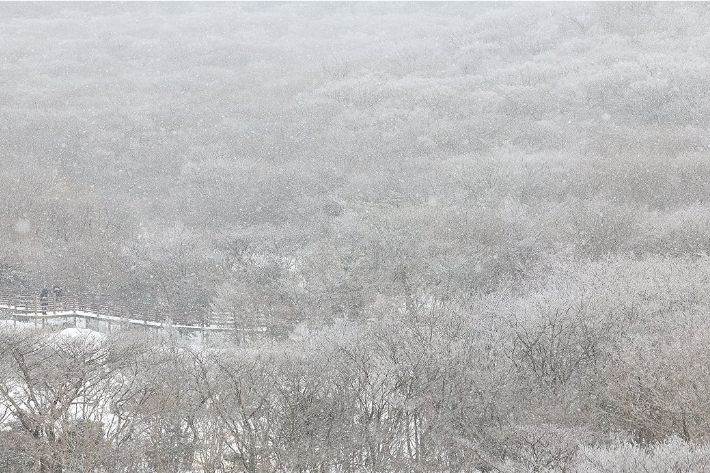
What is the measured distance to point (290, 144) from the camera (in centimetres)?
5269

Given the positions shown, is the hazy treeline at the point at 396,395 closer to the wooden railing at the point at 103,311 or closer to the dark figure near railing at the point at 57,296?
the wooden railing at the point at 103,311

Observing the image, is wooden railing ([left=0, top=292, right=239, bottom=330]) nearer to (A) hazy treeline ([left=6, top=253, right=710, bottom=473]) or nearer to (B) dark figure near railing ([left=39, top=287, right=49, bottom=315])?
(B) dark figure near railing ([left=39, top=287, right=49, bottom=315])

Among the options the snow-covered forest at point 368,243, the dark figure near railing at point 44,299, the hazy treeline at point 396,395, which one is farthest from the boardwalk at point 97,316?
the hazy treeline at point 396,395

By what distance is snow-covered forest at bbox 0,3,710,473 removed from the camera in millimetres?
17984

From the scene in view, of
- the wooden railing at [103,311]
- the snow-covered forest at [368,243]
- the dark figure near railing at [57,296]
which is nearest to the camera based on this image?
the snow-covered forest at [368,243]

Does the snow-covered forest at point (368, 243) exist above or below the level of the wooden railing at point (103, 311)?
above

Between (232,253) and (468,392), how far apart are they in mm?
17801

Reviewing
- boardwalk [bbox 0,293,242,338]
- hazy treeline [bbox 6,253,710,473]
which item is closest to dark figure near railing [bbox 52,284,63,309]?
boardwalk [bbox 0,293,242,338]

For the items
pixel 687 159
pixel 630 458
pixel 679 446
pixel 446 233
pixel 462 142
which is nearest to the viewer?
pixel 630 458

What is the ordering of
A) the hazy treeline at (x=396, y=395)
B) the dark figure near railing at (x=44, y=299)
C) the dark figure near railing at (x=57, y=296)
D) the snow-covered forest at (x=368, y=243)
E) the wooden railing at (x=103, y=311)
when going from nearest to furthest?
the hazy treeline at (x=396, y=395)
the snow-covered forest at (x=368, y=243)
the wooden railing at (x=103, y=311)
the dark figure near railing at (x=44, y=299)
the dark figure near railing at (x=57, y=296)

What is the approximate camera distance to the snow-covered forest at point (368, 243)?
18.0 m

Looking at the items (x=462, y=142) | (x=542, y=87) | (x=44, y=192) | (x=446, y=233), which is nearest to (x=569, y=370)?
(x=446, y=233)

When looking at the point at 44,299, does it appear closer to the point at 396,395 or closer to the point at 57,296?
the point at 57,296

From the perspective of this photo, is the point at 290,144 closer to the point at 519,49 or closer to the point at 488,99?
the point at 488,99
